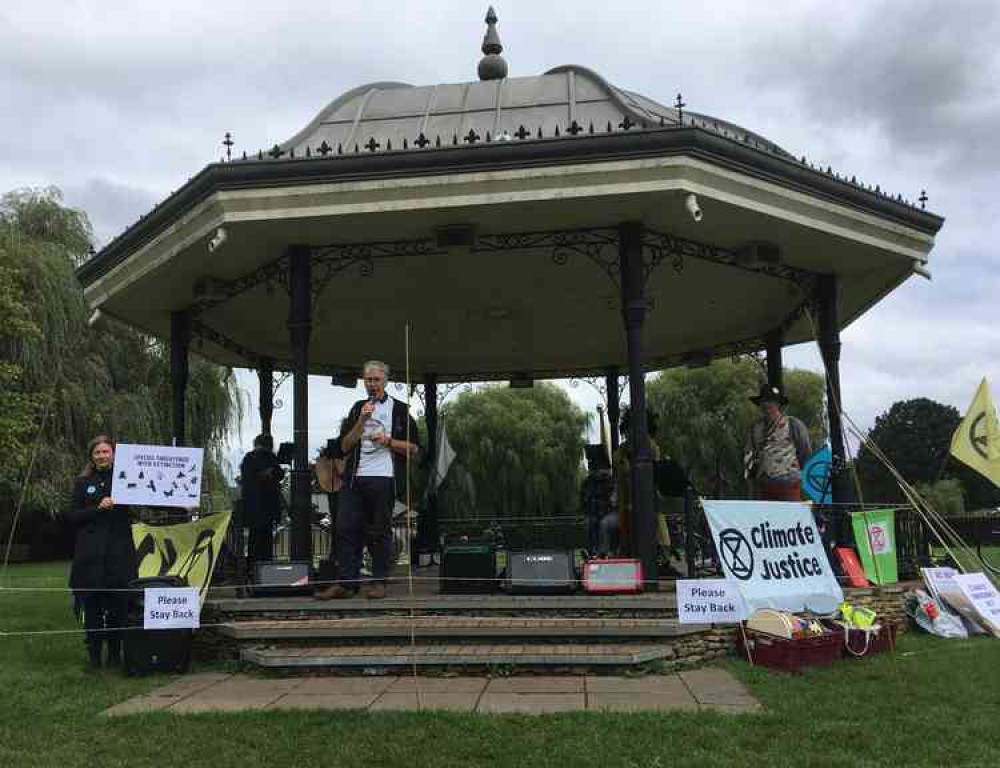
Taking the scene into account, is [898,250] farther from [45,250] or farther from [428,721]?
[45,250]

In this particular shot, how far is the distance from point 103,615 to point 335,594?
1.80 meters

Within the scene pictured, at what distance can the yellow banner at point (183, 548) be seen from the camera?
290 inches

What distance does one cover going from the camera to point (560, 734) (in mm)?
4539

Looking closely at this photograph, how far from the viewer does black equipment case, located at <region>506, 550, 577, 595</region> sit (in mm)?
7367

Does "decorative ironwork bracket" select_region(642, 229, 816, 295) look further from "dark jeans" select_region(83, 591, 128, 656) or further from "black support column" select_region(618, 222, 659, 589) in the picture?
"dark jeans" select_region(83, 591, 128, 656)

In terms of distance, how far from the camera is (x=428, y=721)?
15.8 feet

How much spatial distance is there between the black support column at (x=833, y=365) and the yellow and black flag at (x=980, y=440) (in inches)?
46.6

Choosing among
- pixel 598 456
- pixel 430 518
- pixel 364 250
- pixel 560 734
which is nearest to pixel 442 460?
pixel 430 518

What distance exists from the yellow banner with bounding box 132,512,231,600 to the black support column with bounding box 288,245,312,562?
77cm

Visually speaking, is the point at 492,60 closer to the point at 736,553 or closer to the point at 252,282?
the point at 252,282

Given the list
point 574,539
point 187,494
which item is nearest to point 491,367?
point 574,539

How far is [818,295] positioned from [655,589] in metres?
4.47

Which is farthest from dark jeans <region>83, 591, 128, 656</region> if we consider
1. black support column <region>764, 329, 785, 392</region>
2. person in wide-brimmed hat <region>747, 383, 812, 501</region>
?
black support column <region>764, 329, 785, 392</region>

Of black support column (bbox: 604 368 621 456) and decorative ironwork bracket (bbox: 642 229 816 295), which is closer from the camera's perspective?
decorative ironwork bracket (bbox: 642 229 816 295)
